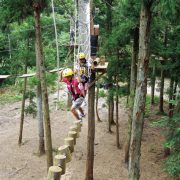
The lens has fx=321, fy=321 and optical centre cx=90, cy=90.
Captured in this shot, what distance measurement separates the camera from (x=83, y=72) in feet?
31.1

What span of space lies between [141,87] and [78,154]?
783cm

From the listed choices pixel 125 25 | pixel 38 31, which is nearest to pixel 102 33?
pixel 125 25

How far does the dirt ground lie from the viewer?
40.1ft

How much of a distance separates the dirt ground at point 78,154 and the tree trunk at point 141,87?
16.0 ft

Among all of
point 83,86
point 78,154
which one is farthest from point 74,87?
point 78,154

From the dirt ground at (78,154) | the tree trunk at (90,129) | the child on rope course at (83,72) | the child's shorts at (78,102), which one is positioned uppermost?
the child on rope course at (83,72)

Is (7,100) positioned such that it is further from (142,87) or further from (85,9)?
(142,87)

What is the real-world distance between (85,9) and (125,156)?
626 centimetres

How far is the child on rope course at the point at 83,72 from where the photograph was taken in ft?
30.0

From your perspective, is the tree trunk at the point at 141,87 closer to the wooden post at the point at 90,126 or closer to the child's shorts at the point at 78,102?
the child's shorts at the point at 78,102

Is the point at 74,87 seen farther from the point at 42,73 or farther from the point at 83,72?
the point at 42,73

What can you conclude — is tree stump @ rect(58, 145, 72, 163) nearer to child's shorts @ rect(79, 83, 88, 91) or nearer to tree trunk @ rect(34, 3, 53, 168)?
tree trunk @ rect(34, 3, 53, 168)

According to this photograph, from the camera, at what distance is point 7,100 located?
934 inches

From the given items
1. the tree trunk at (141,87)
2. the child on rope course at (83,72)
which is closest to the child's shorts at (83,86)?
the child on rope course at (83,72)
